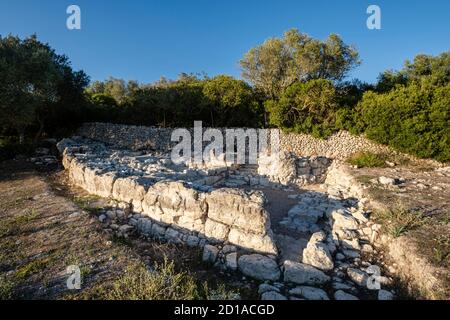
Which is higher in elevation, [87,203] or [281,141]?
[281,141]

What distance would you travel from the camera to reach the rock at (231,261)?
274 inches

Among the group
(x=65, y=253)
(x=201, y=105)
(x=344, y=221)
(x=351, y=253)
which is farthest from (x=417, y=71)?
(x=65, y=253)

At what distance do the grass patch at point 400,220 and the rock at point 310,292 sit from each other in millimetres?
3318

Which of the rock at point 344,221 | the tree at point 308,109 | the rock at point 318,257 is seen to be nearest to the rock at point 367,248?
the rock at point 344,221

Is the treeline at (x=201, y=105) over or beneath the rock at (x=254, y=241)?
over

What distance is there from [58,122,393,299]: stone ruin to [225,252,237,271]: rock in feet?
0.07

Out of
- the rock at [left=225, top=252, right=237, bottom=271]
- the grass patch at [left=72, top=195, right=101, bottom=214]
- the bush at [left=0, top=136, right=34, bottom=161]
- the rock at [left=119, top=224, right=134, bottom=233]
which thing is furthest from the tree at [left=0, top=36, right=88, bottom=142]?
the rock at [left=225, top=252, right=237, bottom=271]

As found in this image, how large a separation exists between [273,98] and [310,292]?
22430 millimetres

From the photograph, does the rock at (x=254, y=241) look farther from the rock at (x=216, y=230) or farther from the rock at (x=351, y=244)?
the rock at (x=351, y=244)

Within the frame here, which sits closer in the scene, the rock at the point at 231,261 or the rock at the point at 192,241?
the rock at the point at 231,261

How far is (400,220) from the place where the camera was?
343 inches

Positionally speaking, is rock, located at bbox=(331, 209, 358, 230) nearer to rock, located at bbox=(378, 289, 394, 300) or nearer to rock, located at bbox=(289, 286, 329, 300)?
rock, located at bbox=(378, 289, 394, 300)

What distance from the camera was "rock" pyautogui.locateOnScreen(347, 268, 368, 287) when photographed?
664 centimetres

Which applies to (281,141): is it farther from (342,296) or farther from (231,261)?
(342,296)
